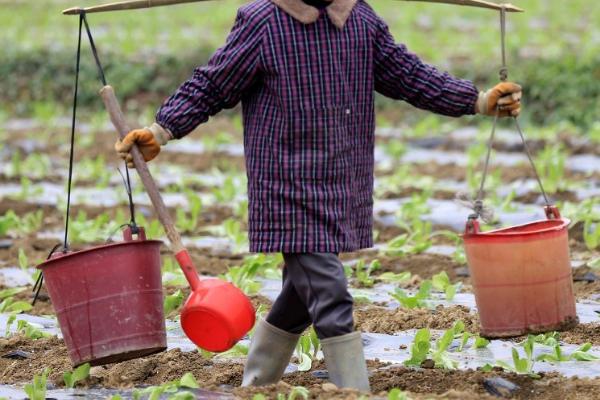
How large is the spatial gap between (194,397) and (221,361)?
2.32 feet

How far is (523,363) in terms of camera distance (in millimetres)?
3256

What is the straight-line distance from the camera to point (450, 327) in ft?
12.8

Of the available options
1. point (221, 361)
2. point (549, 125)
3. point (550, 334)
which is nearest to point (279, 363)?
point (221, 361)

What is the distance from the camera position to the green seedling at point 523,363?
3.26 meters

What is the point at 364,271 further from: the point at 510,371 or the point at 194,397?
the point at 194,397

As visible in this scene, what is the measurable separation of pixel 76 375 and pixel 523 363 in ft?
3.92

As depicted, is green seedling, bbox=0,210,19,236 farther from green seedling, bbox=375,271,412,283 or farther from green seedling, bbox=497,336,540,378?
green seedling, bbox=497,336,540,378

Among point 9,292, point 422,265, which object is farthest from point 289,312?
point 422,265

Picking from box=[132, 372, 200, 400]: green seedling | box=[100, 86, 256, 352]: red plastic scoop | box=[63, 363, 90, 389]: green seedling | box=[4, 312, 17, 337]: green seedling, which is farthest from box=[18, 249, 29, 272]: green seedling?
box=[132, 372, 200, 400]: green seedling

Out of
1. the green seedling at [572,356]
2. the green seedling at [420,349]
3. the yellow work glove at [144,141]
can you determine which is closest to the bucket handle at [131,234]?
the yellow work glove at [144,141]

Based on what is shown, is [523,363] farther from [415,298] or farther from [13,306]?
[13,306]

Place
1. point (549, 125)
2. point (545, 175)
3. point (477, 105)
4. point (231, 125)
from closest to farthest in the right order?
point (477, 105)
point (545, 175)
point (549, 125)
point (231, 125)

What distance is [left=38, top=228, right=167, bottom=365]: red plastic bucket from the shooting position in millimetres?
3168

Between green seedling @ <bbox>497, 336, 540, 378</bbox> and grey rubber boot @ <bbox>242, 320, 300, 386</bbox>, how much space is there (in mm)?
579
